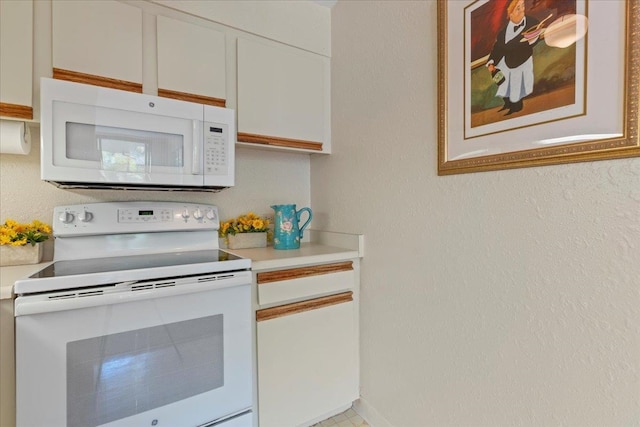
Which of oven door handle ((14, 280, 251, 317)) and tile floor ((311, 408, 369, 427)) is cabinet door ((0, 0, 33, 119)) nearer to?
oven door handle ((14, 280, 251, 317))

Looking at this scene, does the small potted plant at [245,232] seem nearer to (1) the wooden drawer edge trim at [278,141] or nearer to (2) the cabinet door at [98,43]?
(1) the wooden drawer edge trim at [278,141]

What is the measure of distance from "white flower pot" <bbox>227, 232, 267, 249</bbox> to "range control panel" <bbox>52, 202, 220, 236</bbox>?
12 centimetres

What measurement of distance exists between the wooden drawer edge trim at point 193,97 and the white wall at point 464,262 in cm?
68

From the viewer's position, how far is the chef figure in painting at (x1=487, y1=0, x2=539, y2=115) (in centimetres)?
85

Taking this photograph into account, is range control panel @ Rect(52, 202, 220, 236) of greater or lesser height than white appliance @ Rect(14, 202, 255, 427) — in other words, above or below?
above

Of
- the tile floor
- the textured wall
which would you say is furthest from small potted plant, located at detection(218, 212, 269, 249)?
the tile floor

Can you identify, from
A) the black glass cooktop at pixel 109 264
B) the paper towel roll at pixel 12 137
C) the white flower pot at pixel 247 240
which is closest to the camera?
the black glass cooktop at pixel 109 264

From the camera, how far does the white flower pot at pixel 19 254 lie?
1.11 m

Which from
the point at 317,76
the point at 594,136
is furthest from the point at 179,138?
the point at 594,136

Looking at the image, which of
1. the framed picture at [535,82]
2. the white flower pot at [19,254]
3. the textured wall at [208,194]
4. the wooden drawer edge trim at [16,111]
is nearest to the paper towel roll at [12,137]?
the wooden drawer edge trim at [16,111]

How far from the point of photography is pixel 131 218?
1.36m

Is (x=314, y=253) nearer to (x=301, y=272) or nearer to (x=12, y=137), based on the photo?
(x=301, y=272)

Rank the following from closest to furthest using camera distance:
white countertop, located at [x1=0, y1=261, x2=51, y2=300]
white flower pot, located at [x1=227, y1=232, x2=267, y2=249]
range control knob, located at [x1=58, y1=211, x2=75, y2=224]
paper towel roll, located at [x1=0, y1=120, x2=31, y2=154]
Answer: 1. white countertop, located at [x1=0, y1=261, x2=51, y2=300]
2. paper towel roll, located at [x1=0, y1=120, x2=31, y2=154]
3. range control knob, located at [x1=58, y1=211, x2=75, y2=224]
4. white flower pot, located at [x1=227, y1=232, x2=267, y2=249]

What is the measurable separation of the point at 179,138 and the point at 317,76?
3.04 ft
